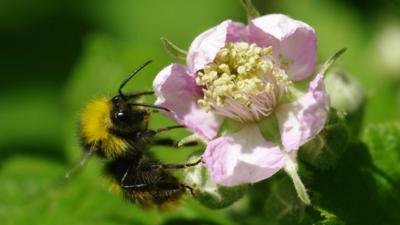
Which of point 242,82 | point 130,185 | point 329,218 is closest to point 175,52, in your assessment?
point 242,82

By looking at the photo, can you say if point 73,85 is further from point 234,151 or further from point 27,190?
point 234,151

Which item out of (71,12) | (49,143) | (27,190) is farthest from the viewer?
(71,12)

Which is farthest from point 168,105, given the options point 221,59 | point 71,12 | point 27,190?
point 71,12

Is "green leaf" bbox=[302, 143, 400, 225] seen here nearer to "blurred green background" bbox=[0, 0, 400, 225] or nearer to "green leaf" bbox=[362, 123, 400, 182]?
"green leaf" bbox=[362, 123, 400, 182]

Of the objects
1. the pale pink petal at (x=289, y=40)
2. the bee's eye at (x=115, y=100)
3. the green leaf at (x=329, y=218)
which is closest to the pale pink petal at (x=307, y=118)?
the pale pink petal at (x=289, y=40)

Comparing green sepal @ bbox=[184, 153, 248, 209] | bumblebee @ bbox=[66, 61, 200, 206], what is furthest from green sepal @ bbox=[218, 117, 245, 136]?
bumblebee @ bbox=[66, 61, 200, 206]
